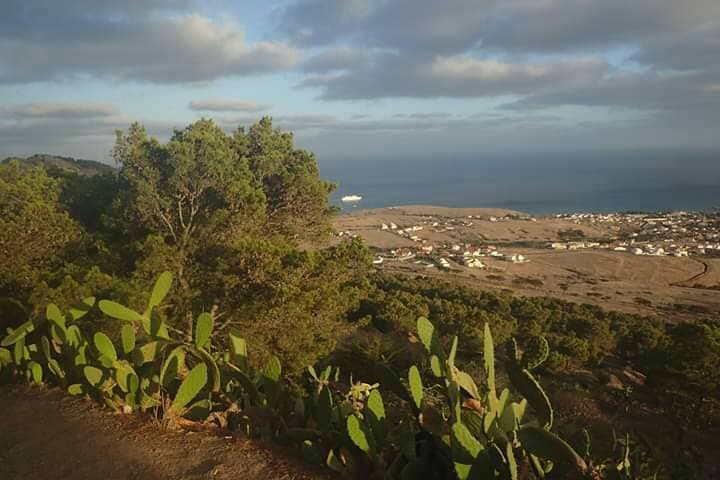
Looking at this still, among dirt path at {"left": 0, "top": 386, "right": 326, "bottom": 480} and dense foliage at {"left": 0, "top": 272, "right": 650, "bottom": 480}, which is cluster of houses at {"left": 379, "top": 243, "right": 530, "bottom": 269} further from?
dirt path at {"left": 0, "top": 386, "right": 326, "bottom": 480}

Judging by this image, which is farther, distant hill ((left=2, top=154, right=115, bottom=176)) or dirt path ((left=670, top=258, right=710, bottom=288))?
dirt path ((left=670, top=258, right=710, bottom=288))

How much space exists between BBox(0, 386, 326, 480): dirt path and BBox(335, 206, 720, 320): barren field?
27.0 metres

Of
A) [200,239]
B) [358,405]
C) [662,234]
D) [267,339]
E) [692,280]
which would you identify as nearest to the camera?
[358,405]

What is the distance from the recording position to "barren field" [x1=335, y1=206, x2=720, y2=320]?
97.9ft

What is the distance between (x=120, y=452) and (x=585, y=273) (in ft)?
130

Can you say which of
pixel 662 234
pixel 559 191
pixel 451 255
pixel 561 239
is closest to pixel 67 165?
pixel 451 255

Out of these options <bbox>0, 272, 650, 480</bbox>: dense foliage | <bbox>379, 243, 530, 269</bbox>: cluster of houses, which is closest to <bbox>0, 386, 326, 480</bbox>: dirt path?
<bbox>0, 272, 650, 480</bbox>: dense foliage

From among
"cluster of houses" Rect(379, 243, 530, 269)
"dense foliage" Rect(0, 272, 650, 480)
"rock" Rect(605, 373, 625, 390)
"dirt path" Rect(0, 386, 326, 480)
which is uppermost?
"dense foliage" Rect(0, 272, 650, 480)

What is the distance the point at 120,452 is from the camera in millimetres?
3928

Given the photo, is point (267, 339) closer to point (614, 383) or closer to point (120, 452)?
point (120, 452)

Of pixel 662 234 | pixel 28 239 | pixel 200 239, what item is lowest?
pixel 662 234

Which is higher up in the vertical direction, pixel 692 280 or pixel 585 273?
pixel 692 280

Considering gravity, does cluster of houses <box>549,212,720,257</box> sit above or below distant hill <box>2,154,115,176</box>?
below

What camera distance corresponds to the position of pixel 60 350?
5594 mm
